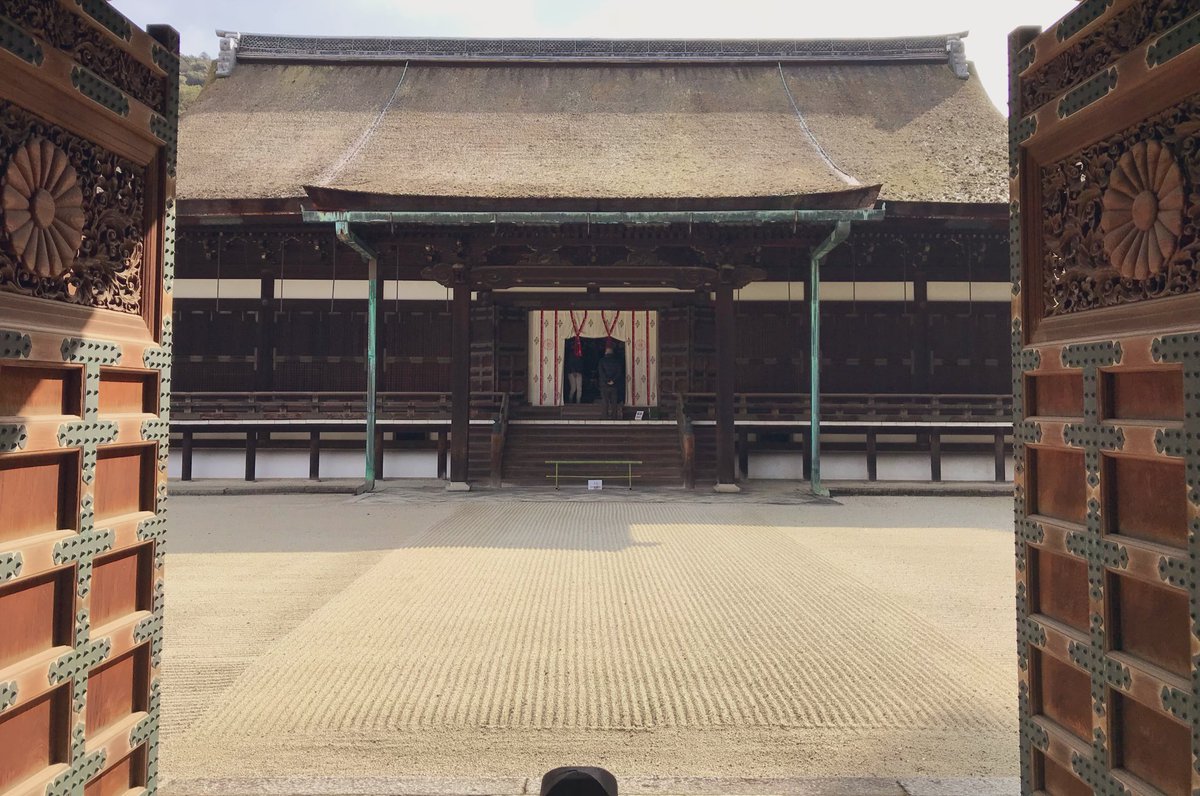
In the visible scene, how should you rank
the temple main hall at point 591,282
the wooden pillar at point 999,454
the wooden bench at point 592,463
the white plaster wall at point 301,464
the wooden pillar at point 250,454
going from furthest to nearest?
1. the white plaster wall at point 301,464
2. the wooden pillar at point 250,454
3. the wooden pillar at point 999,454
4. the wooden bench at point 592,463
5. the temple main hall at point 591,282

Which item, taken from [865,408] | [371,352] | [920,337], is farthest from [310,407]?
[920,337]

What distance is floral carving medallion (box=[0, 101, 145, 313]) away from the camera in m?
1.76

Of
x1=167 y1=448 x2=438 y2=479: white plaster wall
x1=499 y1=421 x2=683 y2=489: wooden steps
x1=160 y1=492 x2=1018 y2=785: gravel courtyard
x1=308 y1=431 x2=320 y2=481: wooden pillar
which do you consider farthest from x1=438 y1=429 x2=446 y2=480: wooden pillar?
x1=160 y1=492 x2=1018 y2=785: gravel courtyard

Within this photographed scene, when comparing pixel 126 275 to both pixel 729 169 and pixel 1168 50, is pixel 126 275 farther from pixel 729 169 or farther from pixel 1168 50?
pixel 729 169

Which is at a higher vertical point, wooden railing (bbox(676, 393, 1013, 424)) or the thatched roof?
the thatched roof

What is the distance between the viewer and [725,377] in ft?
35.4

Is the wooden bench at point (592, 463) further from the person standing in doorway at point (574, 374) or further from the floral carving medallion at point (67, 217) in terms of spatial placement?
the floral carving medallion at point (67, 217)

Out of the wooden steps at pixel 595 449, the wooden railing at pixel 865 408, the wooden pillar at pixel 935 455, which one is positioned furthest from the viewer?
the wooden pillar at pixel 935 455

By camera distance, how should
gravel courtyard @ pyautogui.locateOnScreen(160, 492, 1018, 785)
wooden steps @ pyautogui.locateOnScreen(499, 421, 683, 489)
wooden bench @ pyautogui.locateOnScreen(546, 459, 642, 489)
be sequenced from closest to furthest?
1. gravel courtyard @ pyautogui.locateOnScreen(160, 492, 1018, 785)
2. wooden bench @ pyautogui.locateOnScreen(546, 459, 642, 489)
3. wooden steps @ pyautogui.locateOnScreen(499, 421, 683, 489)

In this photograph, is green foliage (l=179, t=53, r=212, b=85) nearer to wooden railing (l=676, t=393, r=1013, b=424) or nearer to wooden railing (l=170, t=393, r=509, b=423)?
wooden railing (l=170, t=393, r=509, b=423)

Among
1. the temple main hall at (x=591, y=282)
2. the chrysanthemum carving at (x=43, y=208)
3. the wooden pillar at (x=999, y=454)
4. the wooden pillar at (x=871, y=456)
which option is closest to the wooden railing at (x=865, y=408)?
the temple main hall at (x=591, y=282)

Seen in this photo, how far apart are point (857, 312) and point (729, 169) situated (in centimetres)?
368

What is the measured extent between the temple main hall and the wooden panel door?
759 cm

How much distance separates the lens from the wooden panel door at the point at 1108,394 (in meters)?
1.73
